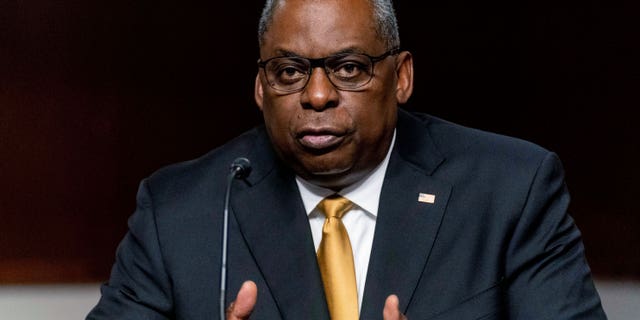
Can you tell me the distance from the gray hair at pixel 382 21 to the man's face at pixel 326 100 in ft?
0.06

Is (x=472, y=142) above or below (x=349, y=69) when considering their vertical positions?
below

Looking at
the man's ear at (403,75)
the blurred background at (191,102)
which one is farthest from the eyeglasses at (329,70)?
the blurred background at (191,102)

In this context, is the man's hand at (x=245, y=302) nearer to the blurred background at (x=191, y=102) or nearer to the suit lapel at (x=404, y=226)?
the suit lapel at (x=404, y=226)

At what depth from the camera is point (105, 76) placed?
3.28m

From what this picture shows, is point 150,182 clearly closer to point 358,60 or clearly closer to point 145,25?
point 358,60

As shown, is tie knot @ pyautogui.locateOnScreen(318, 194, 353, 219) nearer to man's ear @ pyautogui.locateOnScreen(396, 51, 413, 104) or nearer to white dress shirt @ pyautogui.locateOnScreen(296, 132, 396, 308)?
white dress shirt @ pyautogui.locateOnScreen(296, 132, 396, 308)

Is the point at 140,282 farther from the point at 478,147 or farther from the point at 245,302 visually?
the point at 478,147

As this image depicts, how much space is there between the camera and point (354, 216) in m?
2.27

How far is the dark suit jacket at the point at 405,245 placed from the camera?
7.02 ft

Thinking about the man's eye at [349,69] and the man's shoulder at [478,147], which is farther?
the man's shoulder at [478,147]

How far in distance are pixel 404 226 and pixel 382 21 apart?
1.39 ft

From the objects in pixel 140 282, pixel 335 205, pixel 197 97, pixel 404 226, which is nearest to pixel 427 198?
pixel 404 226

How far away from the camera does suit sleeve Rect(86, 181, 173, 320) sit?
7.24 feet

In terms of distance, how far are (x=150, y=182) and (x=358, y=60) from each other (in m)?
0.55
